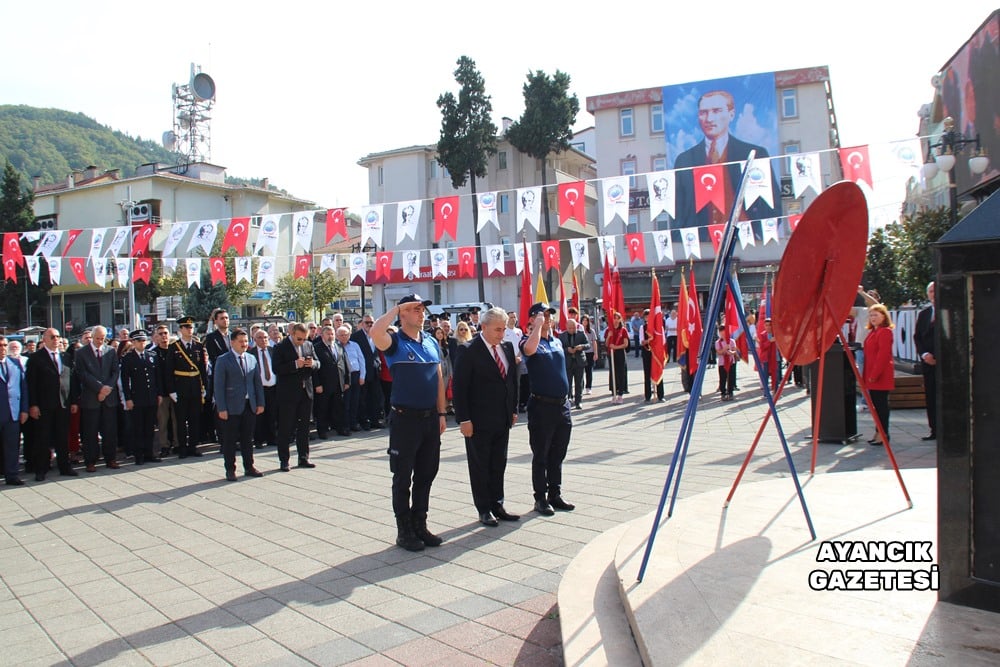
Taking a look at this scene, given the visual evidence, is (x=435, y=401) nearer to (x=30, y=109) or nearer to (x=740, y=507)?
(x=740, y=507)

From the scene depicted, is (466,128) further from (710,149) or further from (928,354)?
(928,354)

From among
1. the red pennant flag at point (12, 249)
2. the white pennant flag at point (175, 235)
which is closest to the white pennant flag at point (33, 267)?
the red pennant flag at point (12, 249)

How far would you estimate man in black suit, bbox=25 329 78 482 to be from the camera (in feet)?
32.7

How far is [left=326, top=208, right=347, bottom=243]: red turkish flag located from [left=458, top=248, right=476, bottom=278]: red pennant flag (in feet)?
88.6

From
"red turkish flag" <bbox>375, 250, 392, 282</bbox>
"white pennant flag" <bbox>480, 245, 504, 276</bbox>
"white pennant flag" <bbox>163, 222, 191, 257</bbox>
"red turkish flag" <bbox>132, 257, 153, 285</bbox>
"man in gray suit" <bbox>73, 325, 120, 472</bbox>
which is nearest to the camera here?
"man in gray suit" <bbox>73, 325, 120, 472</bbox>

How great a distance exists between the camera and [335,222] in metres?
19.0

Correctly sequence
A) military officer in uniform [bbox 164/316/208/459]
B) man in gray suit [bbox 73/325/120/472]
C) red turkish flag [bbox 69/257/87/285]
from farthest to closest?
red turkish flag [bbox 69/257/87/285] < military officer in uniform [bbox 164/316/208/459] < man in gray suit [bbox 73/325/120/472]

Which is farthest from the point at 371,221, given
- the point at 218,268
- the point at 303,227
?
the point at 218,268

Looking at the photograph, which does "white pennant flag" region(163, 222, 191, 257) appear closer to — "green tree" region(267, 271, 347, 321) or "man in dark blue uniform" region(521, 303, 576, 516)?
"man in dark blue uniform" region(521, 303, 576, 516)

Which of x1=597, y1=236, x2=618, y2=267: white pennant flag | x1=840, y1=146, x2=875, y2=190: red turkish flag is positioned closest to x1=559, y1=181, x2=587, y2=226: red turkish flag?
x1=597, y1=236, x2=618, y2=267: white pennant flag

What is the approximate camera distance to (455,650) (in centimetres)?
390

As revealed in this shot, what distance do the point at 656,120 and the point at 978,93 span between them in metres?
28.3

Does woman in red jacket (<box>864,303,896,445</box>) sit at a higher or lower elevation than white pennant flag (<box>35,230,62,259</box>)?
lower

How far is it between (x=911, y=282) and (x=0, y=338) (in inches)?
795
